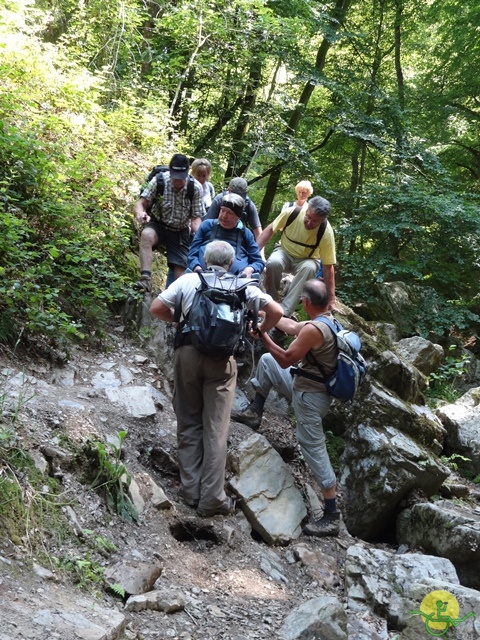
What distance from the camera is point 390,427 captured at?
6.62 m

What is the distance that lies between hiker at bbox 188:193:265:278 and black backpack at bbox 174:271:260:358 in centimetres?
106

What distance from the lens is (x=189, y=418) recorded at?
4930 mm

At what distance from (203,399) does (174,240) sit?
2780mm

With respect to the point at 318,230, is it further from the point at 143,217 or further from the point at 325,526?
the point at 325,526

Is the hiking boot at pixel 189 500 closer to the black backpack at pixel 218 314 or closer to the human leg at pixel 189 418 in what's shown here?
the human leg at pixel 189 418

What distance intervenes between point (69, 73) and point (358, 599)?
8.18 meters

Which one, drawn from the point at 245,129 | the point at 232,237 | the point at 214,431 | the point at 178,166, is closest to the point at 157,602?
the point at 214,431

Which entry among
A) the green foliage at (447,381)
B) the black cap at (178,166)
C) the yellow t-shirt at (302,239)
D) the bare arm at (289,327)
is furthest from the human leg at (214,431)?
the green foliage at (447,381)

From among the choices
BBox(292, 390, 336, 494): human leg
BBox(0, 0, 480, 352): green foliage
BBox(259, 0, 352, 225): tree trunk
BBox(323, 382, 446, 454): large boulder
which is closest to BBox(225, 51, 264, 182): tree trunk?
BBox(0, 0, 480, 352): green foliage

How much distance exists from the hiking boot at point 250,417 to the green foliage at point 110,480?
2.02 meters

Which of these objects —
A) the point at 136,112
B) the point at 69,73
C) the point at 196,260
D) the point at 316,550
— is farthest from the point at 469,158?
the point at 316,550

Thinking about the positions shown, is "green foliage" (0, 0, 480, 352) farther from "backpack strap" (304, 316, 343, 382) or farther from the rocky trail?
"backpack strap" (304, 316, 343, 382)

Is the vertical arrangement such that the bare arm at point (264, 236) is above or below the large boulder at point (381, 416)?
above

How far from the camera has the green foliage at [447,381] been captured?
984 cm
